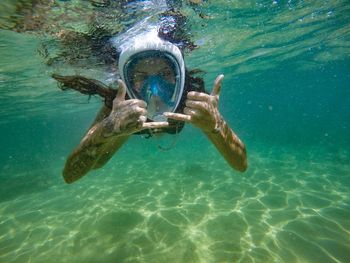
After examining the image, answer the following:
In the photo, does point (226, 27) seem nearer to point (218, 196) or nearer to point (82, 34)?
point (82, 34)

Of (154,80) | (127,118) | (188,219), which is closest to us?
(127,118)

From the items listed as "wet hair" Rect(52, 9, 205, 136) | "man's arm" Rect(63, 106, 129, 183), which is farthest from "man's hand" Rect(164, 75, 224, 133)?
"wet hair" Rect(52, 9, 205, 136)

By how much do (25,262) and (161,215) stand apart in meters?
4.22

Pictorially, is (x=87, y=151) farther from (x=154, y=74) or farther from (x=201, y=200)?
(x=201, y=200)

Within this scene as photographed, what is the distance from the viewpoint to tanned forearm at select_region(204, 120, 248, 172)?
176 inches

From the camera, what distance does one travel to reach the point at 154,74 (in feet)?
17.9

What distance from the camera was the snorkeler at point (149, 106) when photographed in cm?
375

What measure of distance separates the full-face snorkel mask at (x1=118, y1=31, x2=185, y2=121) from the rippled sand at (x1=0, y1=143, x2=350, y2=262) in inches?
162

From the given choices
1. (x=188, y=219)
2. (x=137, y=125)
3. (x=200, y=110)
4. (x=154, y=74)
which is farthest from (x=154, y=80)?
(x=188, y=219)

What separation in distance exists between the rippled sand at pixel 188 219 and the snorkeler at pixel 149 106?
301cm

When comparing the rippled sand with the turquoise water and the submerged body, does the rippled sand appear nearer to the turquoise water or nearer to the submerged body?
the turquoise water

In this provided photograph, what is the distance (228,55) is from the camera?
22.5 metres

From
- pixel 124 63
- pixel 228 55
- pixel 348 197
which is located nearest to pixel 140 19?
pixel 124 63

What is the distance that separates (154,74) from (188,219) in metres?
5.32
